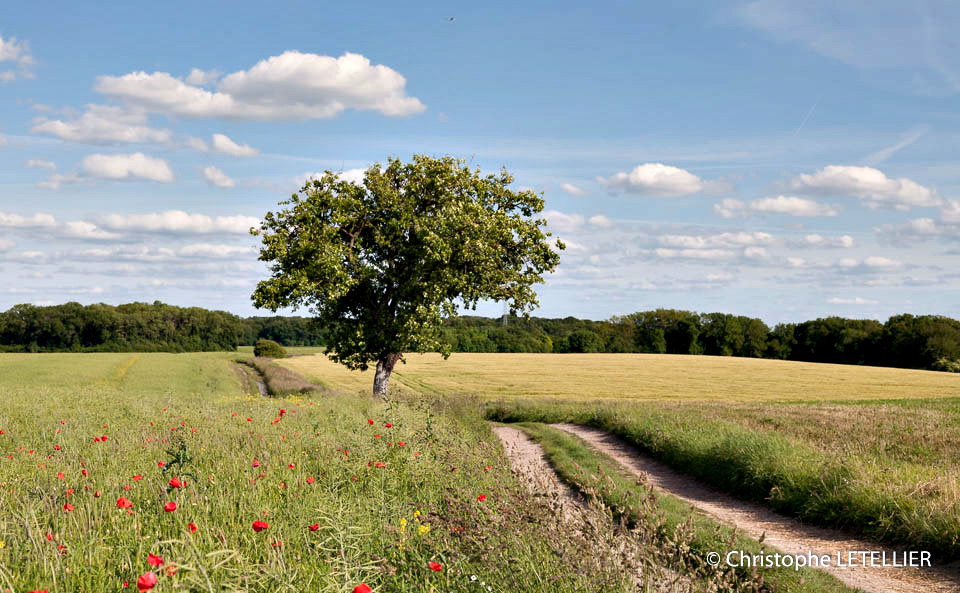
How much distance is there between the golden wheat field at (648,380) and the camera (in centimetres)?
4119

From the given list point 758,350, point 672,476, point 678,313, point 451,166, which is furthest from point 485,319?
point 672,476

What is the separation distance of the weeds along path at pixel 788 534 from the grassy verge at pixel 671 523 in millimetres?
315

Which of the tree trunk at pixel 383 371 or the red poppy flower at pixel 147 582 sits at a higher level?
the red poppy flower at pixel 147 582

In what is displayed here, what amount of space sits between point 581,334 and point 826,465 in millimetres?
85999

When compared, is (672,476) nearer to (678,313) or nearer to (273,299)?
(273,299)

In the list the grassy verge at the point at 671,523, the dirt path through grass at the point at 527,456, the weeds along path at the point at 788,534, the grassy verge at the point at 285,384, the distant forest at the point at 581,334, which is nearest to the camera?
the grassy verge at the point at 671,523

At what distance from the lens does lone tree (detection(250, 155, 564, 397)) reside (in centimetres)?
2520

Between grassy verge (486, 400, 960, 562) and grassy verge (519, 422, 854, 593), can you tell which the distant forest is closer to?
grassy verge (486, 400, 960, 562)

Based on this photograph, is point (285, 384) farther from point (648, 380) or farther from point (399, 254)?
point (648, 380)

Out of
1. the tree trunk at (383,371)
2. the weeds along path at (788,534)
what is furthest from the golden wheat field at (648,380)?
the weeds along path at (788,534)

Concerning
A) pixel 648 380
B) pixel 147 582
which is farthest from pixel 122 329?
pixel 147 582

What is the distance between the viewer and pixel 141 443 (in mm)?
9695

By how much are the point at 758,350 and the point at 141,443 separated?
317ft

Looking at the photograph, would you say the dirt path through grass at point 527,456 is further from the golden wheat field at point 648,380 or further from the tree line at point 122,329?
the tree line at point 122,329
